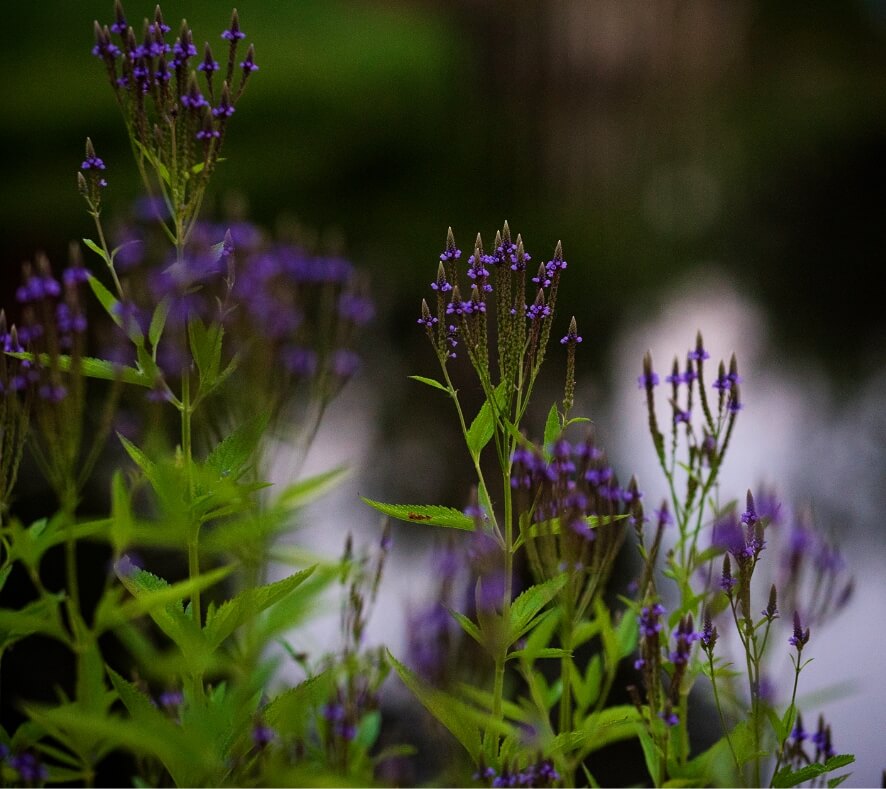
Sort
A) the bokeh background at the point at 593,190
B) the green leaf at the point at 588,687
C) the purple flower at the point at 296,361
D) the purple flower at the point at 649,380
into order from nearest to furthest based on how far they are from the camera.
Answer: the purple flower at the point at 296,361 < the purple flower at the point at 649,380 < the green leaf at the point at 588,687 < the bokeh background at the point at 593,190

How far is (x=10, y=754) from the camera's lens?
1.55 metres

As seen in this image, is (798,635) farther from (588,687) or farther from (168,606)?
(168,606)

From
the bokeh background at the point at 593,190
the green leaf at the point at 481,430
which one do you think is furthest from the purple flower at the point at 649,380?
the bokeh background at the point at 593,190

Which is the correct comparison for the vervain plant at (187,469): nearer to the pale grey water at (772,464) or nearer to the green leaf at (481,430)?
the green leaf at (481,430)

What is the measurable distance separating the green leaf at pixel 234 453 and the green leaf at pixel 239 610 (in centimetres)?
15

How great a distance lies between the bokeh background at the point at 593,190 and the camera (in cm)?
605

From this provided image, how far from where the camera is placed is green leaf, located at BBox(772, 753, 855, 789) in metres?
1.62

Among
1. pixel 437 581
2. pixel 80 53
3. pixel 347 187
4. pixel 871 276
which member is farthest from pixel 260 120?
pixel 437 581

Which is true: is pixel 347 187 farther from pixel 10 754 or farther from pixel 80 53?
pixel 10 754

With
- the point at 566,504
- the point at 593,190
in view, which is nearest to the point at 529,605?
the point at 566,504

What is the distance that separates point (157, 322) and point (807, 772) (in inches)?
45.1

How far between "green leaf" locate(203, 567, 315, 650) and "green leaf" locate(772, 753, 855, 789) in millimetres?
793

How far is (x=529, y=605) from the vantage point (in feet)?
5.15

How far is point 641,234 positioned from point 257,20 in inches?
286
